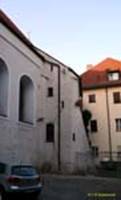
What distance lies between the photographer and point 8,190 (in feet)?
43.4

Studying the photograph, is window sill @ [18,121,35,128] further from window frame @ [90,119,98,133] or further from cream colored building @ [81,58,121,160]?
window frame @ [90,119,98,133]

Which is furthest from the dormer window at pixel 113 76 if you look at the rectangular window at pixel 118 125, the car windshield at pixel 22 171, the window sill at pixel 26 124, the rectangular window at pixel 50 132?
the car windshield at pixel 22 171

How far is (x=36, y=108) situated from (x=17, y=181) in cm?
1586

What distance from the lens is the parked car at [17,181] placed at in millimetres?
13289

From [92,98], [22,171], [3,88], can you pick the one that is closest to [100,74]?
[92,98]

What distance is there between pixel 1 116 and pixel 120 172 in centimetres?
1307

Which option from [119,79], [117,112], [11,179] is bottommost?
[11,179]

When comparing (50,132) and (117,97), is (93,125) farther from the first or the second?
(50,132)

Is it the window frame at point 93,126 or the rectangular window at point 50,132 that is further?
the window frame at point 93,126

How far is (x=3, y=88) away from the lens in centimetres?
2439

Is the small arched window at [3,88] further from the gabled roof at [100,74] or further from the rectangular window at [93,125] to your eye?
the gabled roof at [100,74]

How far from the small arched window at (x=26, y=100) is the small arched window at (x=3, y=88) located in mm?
3511

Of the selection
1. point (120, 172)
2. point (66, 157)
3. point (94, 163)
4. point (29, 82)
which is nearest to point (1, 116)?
point (29, 82)

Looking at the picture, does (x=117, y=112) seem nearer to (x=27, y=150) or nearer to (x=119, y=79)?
(x=119, y=79)
